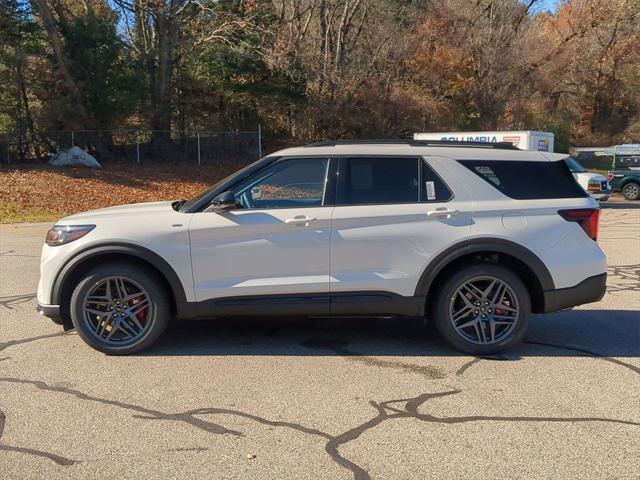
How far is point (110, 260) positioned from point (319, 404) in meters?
2.23

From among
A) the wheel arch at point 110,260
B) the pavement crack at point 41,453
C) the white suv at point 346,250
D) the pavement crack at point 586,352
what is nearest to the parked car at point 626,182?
the pavement crack at point 586,352

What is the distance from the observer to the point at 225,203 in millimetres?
5027

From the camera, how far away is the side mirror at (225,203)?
5023mm

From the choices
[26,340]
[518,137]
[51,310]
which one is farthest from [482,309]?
[518,137]

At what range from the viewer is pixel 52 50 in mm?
23672

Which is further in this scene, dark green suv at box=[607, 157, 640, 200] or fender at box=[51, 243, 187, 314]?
dark green suv at box=[607, 157, 640, 200]

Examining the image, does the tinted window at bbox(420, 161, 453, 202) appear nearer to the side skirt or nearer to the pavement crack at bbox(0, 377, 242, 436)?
the side skirt

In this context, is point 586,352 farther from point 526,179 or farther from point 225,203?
point 225,203

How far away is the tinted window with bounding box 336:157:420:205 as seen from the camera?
5.17 metres

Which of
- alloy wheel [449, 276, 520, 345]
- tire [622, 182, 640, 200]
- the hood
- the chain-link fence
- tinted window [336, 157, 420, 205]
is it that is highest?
the chain-link fence

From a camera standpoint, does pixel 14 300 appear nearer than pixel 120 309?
No

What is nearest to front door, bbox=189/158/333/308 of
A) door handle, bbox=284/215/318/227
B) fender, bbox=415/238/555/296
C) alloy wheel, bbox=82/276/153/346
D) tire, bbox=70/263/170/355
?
door handle, bbox=284/215/318/227

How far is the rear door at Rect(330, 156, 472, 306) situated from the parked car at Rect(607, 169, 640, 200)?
22.2 metres

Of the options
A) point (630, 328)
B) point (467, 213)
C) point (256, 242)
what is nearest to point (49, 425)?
point (256, 242)
